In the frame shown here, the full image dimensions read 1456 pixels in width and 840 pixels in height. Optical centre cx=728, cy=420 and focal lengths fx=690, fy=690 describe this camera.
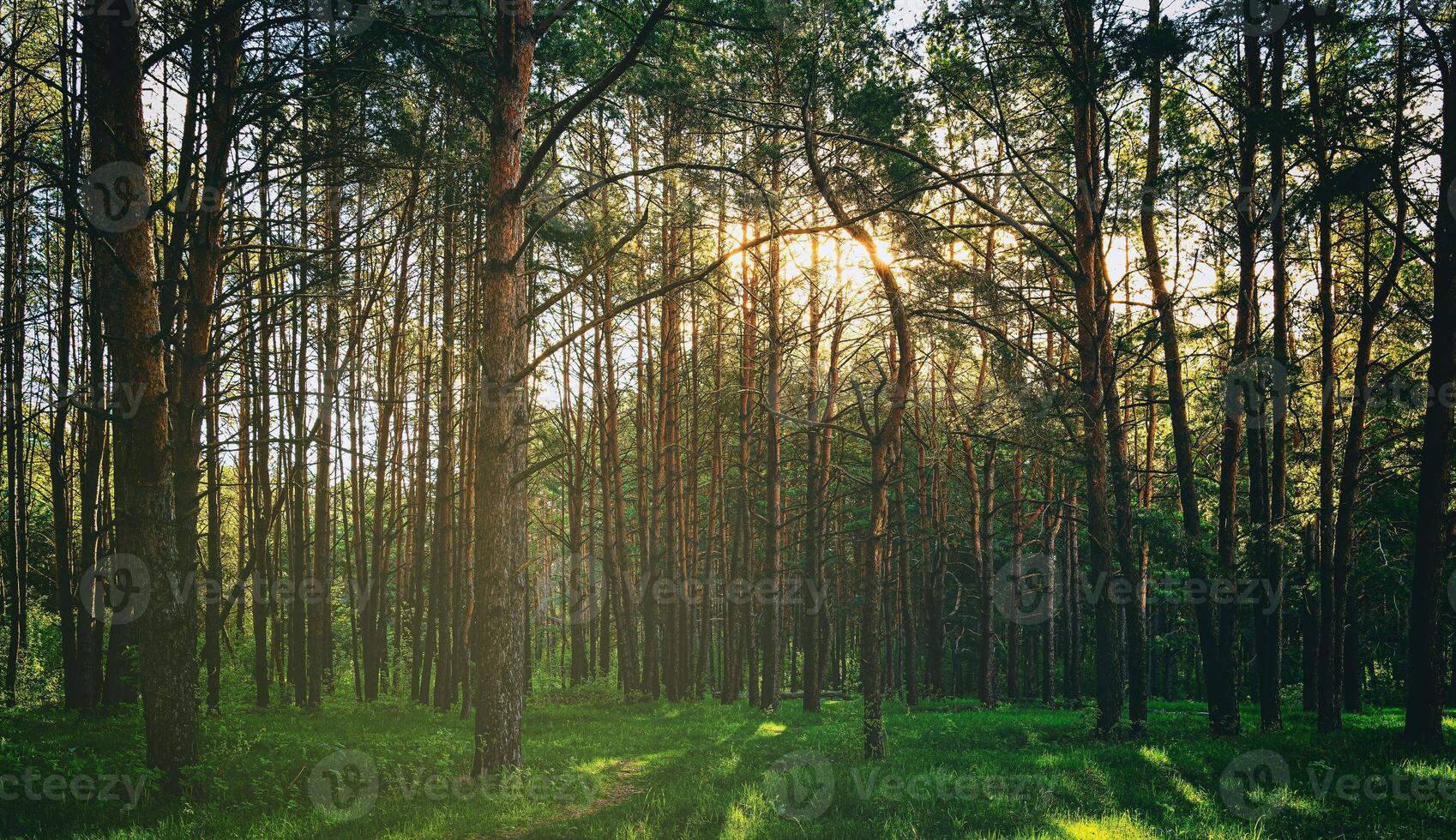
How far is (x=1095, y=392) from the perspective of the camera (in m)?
9.44

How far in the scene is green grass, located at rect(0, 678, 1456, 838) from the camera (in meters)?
5.57

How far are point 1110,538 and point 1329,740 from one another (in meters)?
3.27

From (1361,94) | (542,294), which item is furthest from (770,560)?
(1361,94)

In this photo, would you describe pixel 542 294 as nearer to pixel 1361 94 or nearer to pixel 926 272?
pixel 926 272
